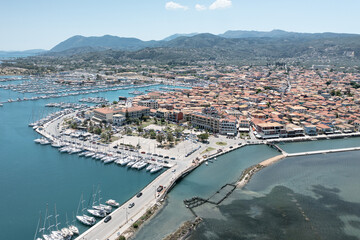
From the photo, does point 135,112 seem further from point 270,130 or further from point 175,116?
point 270,130

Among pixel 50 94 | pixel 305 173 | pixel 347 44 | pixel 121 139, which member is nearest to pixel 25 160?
pixel 121 139

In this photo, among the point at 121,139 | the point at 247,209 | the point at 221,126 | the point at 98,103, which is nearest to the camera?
the point at 247,209

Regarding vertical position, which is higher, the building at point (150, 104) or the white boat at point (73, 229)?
the building at point (150, 104)

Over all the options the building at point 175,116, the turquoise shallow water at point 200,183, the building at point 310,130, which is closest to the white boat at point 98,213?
the turquoise shallow water at point 200,183

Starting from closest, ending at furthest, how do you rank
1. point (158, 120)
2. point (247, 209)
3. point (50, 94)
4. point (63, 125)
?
1. point (247, 209)
2. point (63, 125)
3. point (158, 120)
4. point (50, 94)

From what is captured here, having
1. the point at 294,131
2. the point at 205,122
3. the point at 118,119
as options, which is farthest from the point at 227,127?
the point at 118,119

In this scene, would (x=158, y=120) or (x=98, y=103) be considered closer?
(x=158, y=120)

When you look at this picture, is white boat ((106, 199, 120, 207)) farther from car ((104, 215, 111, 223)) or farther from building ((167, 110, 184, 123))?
building ((167, 110, 184, 123))

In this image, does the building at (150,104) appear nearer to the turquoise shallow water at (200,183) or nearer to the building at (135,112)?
the building at (135,112)

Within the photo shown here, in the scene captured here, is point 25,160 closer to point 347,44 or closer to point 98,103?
point 98,103
